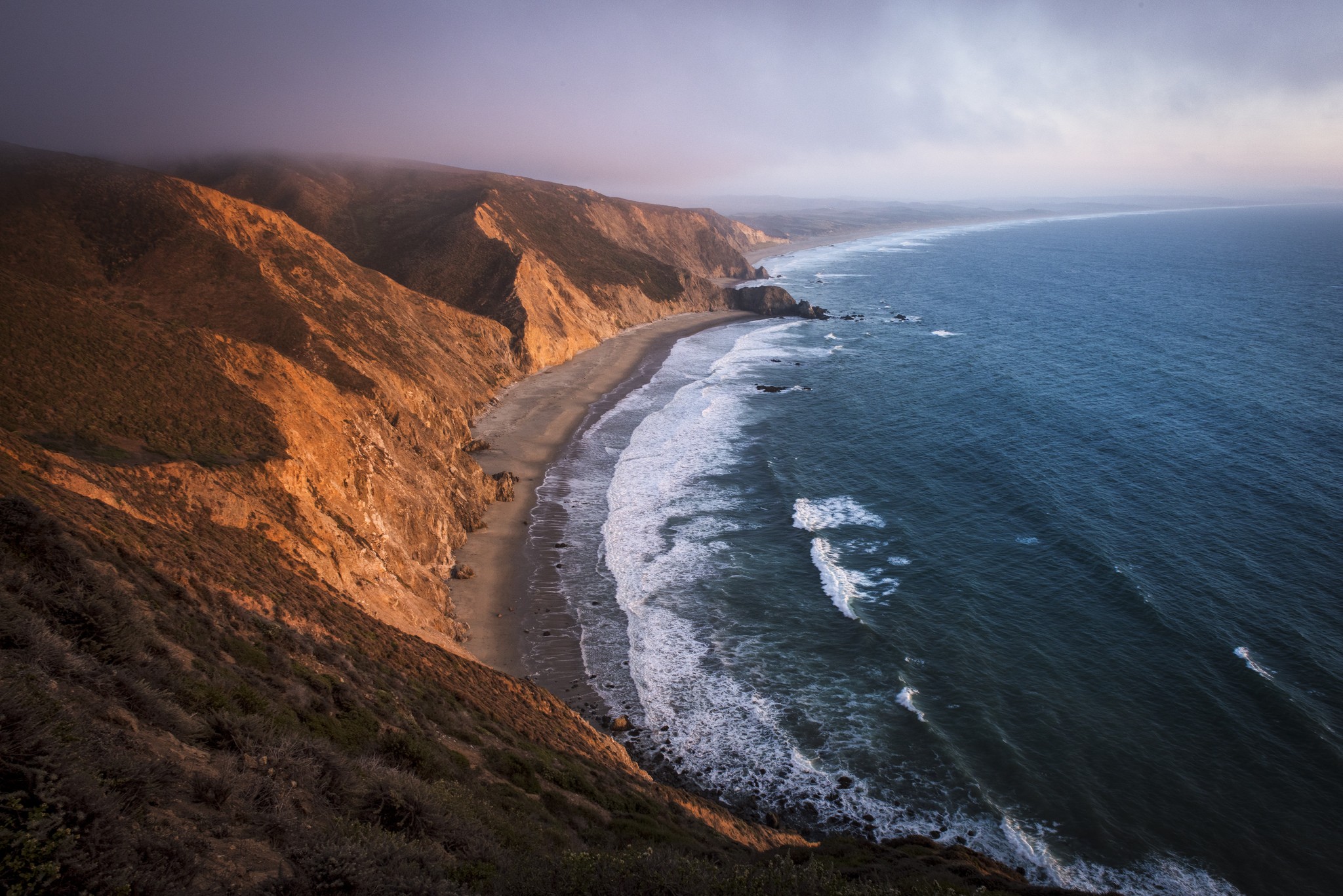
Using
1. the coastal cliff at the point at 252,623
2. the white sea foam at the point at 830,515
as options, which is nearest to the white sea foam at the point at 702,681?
the white sea foam at the point at 830,515

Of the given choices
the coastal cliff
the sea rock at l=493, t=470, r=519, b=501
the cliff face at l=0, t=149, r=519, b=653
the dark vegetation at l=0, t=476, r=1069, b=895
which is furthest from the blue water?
the cliff face at l=0, t=149, r=519, b=653

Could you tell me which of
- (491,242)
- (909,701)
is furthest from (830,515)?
(491,242)

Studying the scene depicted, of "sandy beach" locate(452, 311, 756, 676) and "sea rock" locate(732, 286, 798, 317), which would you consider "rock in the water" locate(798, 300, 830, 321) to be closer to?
"sea rock" locate(732, 286, 798, 317)

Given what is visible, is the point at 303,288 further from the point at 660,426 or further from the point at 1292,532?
the point at 1292,532

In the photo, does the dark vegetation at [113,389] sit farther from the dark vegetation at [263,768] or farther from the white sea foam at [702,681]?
the white sea foam at [702,681]

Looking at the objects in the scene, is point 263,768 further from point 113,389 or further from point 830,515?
point 830,515
